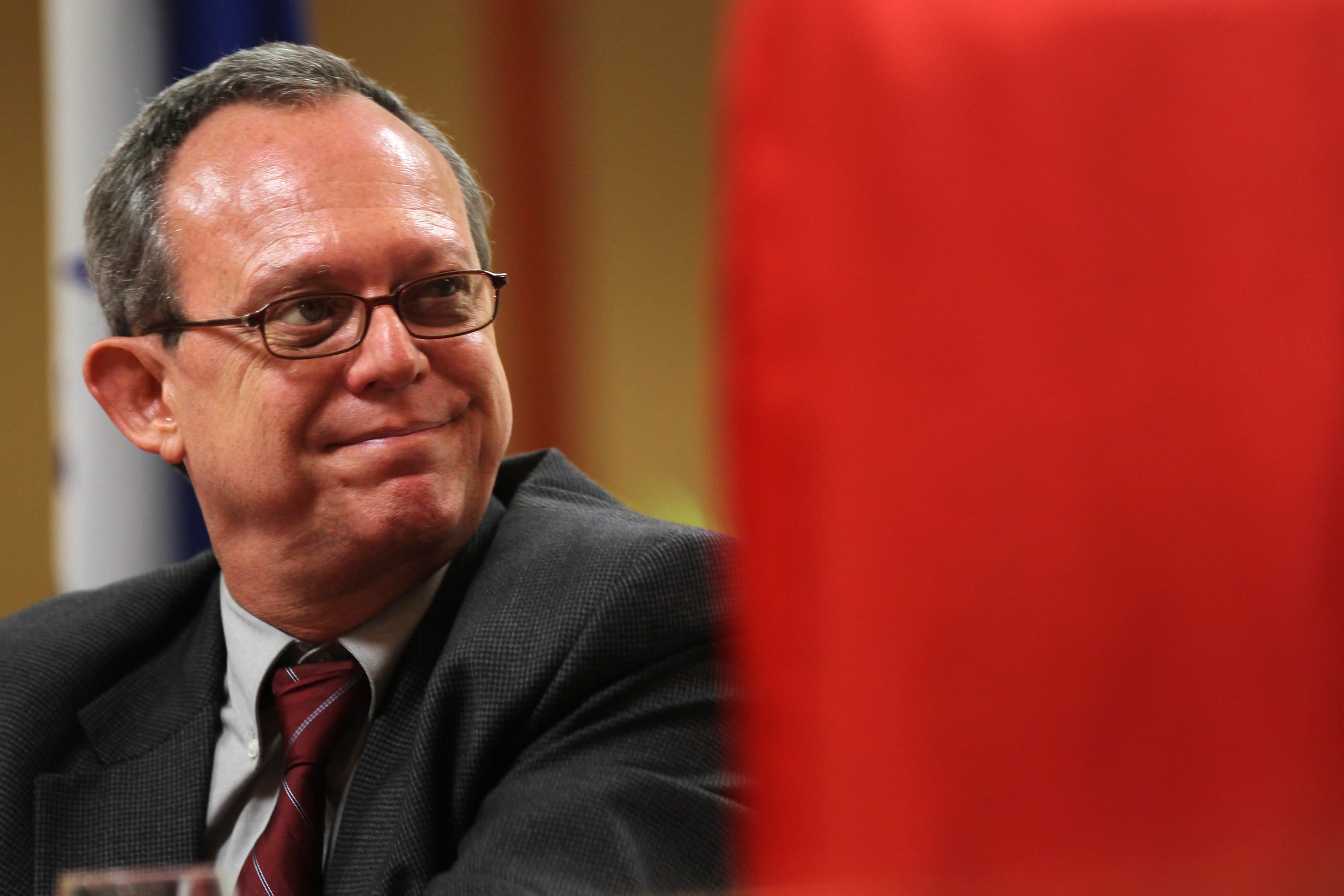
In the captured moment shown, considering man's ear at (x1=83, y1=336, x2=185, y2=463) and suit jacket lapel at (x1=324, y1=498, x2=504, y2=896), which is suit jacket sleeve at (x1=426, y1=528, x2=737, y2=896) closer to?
suit jacket lapel at (x1=324, y1=498, x2=504, y2=896)

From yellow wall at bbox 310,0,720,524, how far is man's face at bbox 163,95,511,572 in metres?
2.08

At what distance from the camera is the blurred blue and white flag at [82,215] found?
1.81 meters

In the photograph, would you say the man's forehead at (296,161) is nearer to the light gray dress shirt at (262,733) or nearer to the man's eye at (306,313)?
the man's eye at (306,313)

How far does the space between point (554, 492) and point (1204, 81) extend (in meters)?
1.02

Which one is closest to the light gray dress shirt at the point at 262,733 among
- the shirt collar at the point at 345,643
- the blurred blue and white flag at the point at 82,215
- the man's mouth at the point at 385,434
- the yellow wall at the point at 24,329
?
the shirt collar at the point at 345,643

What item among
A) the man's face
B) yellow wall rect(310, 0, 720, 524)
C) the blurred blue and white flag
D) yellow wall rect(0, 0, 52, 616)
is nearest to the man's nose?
the man's face

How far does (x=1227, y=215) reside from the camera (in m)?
0.40

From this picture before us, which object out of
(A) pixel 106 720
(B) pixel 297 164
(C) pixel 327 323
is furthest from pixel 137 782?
(B) pixel 297 164

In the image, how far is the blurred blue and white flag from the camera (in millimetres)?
1807

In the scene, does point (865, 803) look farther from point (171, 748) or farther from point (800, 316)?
point (171, 748)

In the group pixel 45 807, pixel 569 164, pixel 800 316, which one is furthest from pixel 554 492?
pixel 569 164

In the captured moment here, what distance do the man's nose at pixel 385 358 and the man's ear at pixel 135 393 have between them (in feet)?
0.91

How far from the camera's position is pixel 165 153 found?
1372 mm

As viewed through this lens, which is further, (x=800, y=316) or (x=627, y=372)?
(x=627, y=372)
